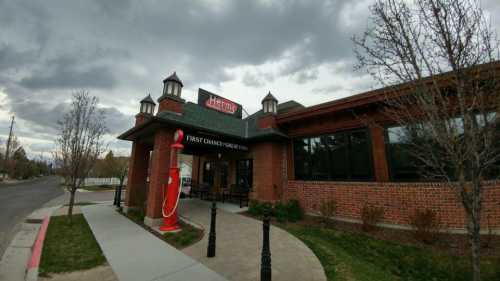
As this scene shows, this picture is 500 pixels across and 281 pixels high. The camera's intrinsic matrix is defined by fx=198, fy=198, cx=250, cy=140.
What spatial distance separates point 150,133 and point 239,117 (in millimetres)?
6160

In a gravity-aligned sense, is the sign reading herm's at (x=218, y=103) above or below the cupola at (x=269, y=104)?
above

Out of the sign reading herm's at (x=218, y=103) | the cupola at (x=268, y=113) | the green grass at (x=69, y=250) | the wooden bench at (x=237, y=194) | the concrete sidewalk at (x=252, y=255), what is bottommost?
the green grass at (x=69, y=250)

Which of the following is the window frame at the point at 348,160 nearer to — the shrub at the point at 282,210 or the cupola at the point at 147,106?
the shrub at the point at 282,210

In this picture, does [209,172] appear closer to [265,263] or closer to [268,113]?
[268,113]

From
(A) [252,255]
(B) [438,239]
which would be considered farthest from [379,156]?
(A) [252,255]

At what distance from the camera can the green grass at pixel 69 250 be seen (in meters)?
4.23

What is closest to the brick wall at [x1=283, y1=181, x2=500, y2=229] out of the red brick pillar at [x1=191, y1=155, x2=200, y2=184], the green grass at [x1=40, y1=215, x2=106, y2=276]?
→ the green grass at [x1=40, y1=215, x2=106, y2=276]

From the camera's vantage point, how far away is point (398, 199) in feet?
22.9

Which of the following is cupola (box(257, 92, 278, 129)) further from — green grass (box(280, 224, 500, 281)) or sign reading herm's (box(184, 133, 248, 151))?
green grass (box(280, 224, 500, 281))

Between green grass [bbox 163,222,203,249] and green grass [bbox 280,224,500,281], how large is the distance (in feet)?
10.2

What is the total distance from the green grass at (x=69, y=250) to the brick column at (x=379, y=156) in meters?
8.92

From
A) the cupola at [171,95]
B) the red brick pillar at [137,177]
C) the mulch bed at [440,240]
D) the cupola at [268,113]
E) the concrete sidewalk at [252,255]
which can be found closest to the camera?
the concrete sidewalk at [252,255]

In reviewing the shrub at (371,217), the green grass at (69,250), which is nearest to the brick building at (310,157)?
the shrub at (371,217)

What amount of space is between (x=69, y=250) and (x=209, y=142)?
5383 mm
